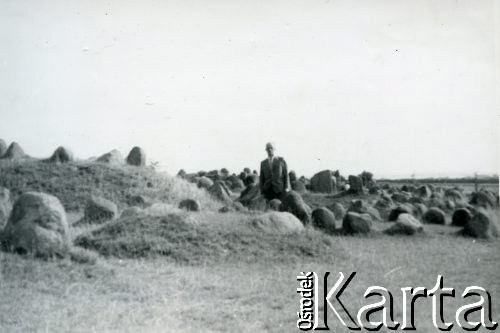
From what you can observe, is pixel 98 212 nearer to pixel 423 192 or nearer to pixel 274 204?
pixel 274 204

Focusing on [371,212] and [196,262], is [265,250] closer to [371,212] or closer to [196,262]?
[196,262]

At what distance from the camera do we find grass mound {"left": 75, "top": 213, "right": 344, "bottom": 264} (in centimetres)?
948

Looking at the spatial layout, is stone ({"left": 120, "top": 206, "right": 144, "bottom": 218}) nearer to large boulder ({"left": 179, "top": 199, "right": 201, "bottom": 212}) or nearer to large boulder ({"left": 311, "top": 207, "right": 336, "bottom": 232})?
large boulder ({"left": 311, "top": 207, "right": 336, "bottom": 232})

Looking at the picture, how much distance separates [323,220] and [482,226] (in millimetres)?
3673

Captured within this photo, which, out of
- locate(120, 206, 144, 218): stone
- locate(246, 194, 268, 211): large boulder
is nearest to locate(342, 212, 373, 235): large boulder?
locate(246, 194, 268, 211): large boulder

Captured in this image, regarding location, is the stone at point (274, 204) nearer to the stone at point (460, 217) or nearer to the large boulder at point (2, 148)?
the stone at point (460, 217)

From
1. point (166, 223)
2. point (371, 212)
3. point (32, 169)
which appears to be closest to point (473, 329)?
point (166, 223)

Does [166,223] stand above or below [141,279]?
above

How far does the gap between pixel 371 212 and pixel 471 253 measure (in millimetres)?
5597

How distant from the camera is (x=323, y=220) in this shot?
13.2m

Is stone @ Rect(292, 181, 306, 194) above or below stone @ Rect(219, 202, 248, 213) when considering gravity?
above

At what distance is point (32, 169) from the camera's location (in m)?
19.2

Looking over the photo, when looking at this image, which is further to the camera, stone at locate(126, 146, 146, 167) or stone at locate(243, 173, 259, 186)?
stone at locate(243, 173, 259, 186)

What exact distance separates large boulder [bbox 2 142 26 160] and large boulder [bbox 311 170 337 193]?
13.5 metres
